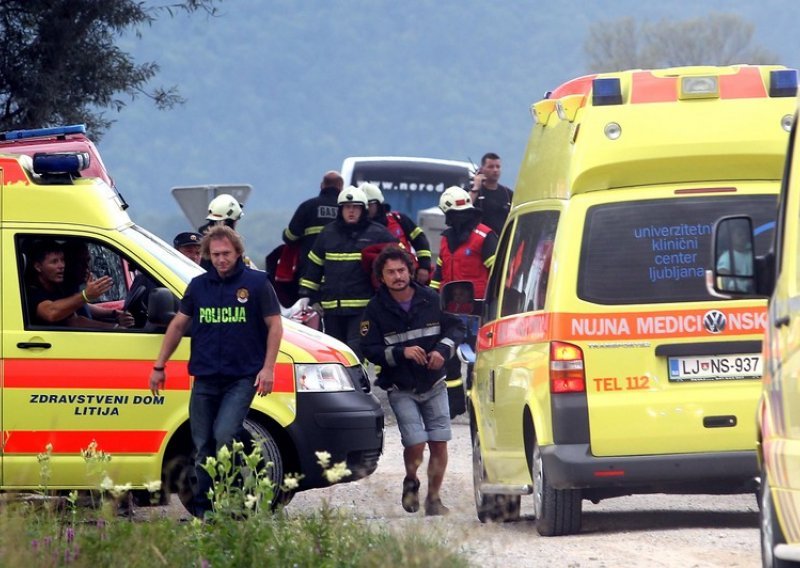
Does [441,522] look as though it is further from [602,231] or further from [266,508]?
[602,231]

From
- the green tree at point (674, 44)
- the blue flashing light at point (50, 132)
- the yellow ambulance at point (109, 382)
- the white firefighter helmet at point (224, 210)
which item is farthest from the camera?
the green tree at point (674, 44)

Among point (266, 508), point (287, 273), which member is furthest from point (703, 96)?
point (287, 273)

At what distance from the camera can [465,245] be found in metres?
16.5

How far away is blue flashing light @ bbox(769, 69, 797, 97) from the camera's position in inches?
382

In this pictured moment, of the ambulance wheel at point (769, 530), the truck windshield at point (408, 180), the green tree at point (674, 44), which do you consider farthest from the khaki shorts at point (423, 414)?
the green tree at point (674, 44)

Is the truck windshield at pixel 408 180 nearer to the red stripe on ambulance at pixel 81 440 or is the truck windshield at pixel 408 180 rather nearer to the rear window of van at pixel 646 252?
the red stripe on ambulance at pixel 81 440

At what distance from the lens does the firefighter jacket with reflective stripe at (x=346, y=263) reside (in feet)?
52.3

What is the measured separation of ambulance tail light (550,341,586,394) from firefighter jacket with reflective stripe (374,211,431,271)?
25.3 feet

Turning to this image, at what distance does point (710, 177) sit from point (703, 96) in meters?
0.44

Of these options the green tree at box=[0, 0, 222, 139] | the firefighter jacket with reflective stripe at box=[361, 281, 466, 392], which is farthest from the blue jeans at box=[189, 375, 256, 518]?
the green tree at box=[0, 0, 222, 139]

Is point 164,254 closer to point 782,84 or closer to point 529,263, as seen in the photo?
point 529,263

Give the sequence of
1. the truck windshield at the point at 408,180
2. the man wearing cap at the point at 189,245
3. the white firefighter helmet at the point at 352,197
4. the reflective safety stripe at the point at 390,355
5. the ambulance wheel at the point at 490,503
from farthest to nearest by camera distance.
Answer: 1. the truck windshield at the point at 408,180
2. the white firefighter helmet at the point at 352,197
3. the man wearing cap at the point at 189,245
4. the reflective safety stripe at the point at 390,355
5. the ambulance wheel at the point at 490,503

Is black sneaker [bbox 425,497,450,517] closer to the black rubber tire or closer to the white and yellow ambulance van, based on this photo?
the black rubber tire

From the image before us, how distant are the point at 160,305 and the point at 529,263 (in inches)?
76.3
